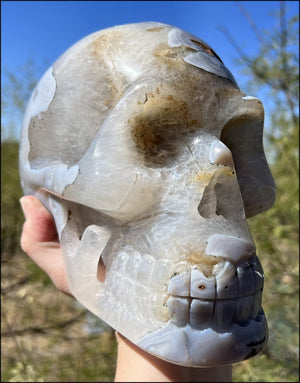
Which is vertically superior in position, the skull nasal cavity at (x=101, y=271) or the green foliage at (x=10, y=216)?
the skull nasal cavity at (x=101, y=271)

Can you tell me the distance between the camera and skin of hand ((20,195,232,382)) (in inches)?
23.0

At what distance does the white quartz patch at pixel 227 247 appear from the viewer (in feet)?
1.50

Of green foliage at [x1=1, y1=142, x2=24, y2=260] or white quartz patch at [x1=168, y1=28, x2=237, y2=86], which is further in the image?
green foliage at [x1=1, y1=142, x2=24, y2=260]

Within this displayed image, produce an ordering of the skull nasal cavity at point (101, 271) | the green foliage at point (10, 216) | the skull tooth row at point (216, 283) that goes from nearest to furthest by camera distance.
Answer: the skull tooth row at point (216, 283) < the skull nasal cavity at point (101, 271) < the green foliage at point (10, 216)

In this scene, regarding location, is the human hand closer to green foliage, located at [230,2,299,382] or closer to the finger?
the finger

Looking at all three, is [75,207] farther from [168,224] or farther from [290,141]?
[290,141]

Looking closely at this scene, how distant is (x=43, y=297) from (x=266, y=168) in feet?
6.43

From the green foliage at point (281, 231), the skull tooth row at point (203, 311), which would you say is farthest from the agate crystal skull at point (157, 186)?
the green foliage at point (281, 231)

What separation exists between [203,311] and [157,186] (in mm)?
158

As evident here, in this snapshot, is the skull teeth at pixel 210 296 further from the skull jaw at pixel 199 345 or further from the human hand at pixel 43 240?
the human hand at pixel 43 240

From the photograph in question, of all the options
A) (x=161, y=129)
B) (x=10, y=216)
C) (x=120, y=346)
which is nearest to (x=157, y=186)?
(x=161, y=129)

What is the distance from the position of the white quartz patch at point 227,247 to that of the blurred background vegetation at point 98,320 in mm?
1322

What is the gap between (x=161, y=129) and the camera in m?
0.51

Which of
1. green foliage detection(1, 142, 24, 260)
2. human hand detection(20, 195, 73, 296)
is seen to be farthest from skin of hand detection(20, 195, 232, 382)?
green foliage detection(1, 142, 24, 260)
